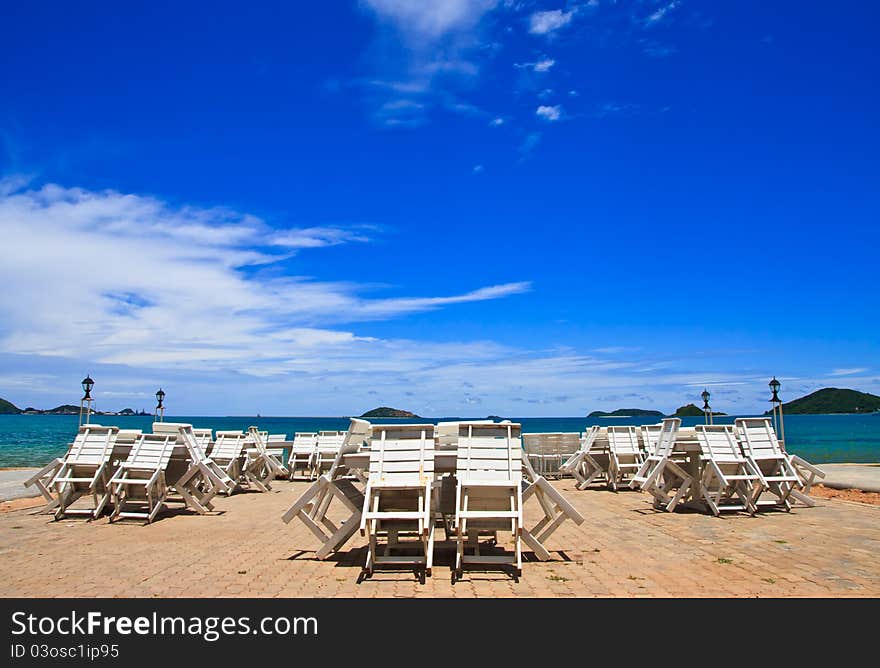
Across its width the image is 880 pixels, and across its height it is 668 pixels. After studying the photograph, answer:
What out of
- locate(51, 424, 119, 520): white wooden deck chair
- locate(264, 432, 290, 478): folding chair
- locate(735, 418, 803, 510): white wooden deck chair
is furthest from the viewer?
locate(264, 432, 290, 478): folding chair

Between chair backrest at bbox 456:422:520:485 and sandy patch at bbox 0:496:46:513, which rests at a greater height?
chair backrest at bbox 456:422:520:485

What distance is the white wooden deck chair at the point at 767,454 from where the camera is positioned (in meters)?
10.7

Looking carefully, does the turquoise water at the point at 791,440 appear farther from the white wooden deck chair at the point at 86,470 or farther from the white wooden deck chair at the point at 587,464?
the white wooden deck chair at the point at 86,470

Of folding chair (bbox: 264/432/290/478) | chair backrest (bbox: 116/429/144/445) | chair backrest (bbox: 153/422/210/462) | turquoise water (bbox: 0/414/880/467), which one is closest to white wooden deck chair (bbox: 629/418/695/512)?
chair backrest (bbox: 153/422/210/462)

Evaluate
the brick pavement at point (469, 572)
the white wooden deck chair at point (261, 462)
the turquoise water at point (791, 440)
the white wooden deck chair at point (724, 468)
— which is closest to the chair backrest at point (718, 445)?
the white wooden deck chair at point (724, 468)

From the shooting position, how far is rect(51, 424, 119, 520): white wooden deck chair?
33.4ft

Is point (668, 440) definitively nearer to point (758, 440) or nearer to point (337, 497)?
point (758, 440)

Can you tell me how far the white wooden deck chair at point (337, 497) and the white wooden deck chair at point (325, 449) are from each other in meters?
11.1

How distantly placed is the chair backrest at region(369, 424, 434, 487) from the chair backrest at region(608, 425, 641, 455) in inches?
396

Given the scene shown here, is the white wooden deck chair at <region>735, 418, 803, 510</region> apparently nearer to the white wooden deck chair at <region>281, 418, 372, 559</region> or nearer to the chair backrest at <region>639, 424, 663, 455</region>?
the chair backrest at <region>639, 424, 663, 455</region>

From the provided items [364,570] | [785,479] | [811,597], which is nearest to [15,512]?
[364,570]
